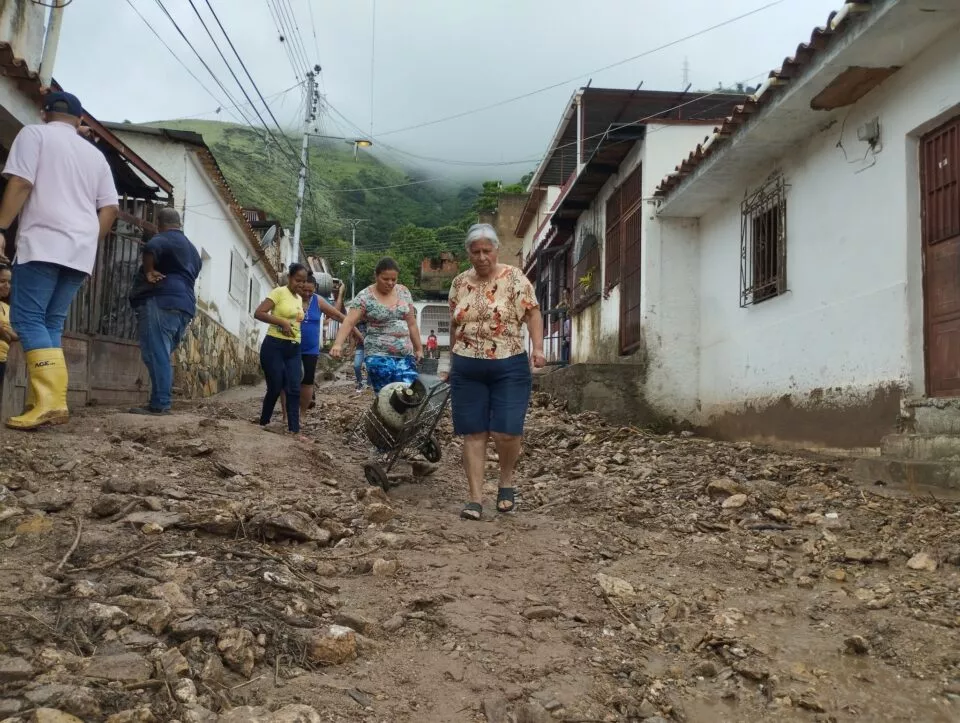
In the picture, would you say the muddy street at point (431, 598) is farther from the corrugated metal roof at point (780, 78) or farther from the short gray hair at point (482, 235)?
the corrugated metal roof at point (780, 78)

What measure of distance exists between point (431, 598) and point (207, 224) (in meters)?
11.1

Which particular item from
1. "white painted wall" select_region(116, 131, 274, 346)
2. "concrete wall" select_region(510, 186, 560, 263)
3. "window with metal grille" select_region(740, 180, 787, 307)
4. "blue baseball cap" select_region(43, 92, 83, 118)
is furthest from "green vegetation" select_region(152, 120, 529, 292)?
"blue baseball cap" select_region(43, 92, 83, 118)

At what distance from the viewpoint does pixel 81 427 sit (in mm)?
4176

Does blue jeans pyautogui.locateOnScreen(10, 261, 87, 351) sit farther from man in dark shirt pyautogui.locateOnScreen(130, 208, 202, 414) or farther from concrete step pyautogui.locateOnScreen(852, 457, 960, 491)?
concrete step pyautogui.locateOnScreen(852, 457, 960, 491)

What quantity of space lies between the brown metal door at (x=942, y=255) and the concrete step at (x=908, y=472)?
700mm

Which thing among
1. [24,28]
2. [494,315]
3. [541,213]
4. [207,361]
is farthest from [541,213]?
[494,315]

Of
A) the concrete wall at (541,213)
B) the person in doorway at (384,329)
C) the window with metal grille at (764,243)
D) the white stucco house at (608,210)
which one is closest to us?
the person in doorway at (384,329)

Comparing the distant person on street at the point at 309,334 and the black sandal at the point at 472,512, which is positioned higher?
the distant person on street at the point at 309,334

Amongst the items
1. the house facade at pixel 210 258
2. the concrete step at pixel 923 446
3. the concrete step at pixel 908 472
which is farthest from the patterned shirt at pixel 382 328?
the house facade at pixel 210 258

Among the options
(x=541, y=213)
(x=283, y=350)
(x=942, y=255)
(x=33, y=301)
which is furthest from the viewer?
(x=541, y=213)

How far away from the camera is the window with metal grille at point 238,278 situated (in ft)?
48.1

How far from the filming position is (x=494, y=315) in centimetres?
395

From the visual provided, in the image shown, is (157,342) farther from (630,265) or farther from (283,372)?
(630,265)

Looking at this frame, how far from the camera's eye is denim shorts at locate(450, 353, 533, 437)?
12.8ft
